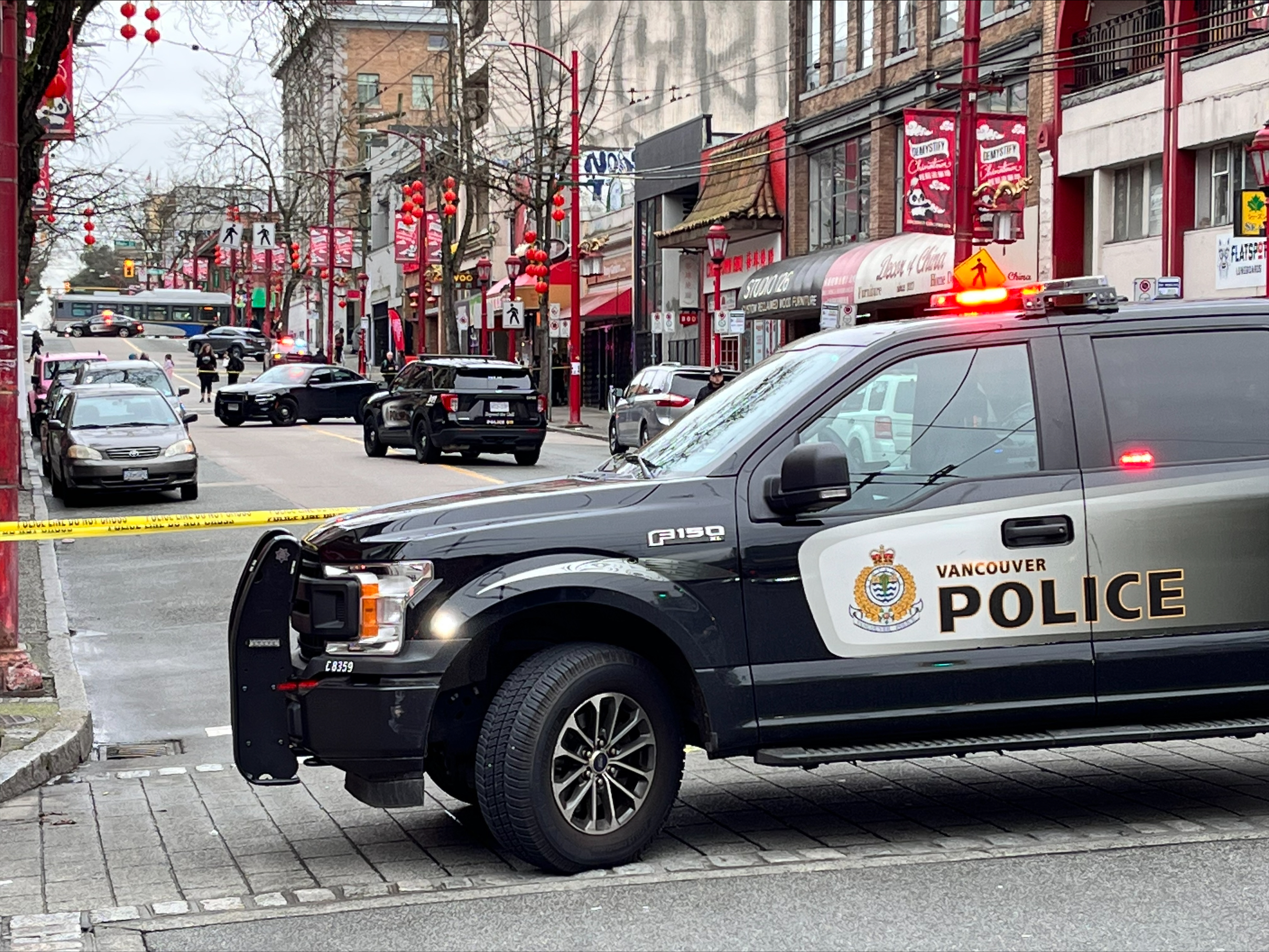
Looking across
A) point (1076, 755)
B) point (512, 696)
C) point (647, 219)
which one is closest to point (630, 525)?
point (512, 696)

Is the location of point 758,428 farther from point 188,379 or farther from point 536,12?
point 188,379

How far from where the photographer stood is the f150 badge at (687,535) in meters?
5.96

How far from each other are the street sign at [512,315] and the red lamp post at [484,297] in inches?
98.0

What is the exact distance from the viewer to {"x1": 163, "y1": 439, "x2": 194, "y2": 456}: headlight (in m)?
22.3

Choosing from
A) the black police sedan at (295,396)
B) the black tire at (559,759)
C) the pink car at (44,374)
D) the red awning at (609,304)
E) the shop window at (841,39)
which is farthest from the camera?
the red awning at (609,304)

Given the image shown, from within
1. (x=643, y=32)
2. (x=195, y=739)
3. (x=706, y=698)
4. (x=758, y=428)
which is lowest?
(x=195, y=739)

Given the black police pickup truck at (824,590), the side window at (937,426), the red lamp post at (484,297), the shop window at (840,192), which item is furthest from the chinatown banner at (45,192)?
the side window at (937,426)

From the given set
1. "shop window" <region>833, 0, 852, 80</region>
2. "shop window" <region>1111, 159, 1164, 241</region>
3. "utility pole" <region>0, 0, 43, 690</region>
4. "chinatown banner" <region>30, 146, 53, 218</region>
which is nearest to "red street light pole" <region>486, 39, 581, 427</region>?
"shop window" <region>833, 0, 852, 80</region>

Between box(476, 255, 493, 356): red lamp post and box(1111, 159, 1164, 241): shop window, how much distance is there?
92.8 ft

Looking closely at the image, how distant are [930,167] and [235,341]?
190 ft

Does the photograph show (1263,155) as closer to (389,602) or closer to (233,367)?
(389,602)

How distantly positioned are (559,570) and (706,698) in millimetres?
691

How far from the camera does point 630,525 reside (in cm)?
597

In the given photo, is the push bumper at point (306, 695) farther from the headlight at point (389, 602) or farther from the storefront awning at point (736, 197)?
the storefront awning at point (736, 197)
